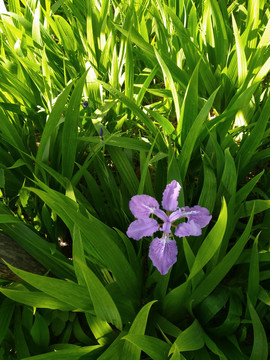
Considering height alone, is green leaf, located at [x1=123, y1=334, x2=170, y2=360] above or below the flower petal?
below

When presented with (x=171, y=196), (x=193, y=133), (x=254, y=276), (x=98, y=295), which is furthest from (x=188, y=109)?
(x=98, y=295)

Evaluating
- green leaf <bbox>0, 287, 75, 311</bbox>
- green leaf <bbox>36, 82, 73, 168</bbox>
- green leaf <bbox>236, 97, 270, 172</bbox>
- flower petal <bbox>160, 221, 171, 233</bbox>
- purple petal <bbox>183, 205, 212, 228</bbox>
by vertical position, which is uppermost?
green leaf <bbox>36, 82, 73, 168</bbox>

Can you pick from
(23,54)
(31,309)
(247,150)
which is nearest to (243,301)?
(247,150)

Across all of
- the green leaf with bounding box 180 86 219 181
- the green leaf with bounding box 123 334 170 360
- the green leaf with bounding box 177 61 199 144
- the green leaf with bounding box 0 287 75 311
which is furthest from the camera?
the green leaf with bounding box 177 61 199 144

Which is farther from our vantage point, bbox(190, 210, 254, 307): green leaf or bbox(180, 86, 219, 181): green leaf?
bbox(180, 86, 219, 181): green leaf

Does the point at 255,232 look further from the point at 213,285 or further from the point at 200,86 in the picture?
the point at 200,86

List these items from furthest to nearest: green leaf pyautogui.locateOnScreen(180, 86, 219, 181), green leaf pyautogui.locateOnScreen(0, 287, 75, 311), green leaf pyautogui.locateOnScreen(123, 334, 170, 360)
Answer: green leaf pyautogui.locateOnScreen(180, 86, 219, 181)
green leaf pyautogui.locateOnScreen(0, 287, 75, 311)
green leaf pyautogui.locateOnScreen(123, 334, 170, 360)

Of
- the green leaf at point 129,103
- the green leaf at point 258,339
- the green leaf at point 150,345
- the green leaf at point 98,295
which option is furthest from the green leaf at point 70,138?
the green leaf at point 258,339

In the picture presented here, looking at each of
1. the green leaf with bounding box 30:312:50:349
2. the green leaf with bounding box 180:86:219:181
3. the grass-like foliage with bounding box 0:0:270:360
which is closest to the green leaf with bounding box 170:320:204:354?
the grass-like foliage with bounding box 0:0:270:360

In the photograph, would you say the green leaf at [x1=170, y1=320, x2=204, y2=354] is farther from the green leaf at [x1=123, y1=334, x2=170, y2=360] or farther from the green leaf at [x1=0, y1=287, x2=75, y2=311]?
the green leaf at [x1=0, y1=287, x2=75, y2=311]
